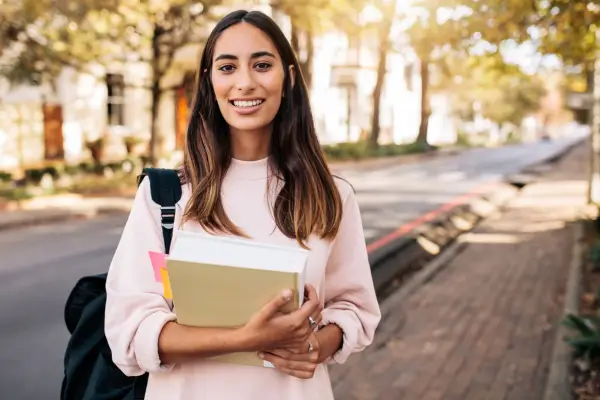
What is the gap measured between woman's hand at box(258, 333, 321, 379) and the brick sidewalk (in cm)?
330

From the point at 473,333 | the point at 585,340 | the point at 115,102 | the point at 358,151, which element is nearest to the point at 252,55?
the point at 585,340

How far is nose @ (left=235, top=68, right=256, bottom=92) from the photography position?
1.86 metres

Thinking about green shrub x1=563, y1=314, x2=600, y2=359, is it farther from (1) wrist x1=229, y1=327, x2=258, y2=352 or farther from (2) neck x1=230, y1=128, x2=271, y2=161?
(1) wrist x1=229, y1=327, x2=258, y2=352

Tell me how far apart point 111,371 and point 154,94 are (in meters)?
17.6

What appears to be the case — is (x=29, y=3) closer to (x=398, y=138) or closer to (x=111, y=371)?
(x=111, y=371)

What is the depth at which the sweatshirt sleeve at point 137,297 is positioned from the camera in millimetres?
1710

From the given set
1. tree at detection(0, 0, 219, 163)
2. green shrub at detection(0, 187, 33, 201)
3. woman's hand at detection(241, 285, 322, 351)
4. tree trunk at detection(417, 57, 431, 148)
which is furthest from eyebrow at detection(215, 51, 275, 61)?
tree trunk at detection(417, 57, 431, 148)

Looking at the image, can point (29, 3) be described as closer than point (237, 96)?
No

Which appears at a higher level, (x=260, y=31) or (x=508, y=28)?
(x=508, y=28)

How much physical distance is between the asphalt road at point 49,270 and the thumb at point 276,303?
386 centimetres

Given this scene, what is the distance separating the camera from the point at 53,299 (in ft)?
24.8

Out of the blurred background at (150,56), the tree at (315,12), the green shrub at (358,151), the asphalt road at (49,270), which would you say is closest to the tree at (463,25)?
the blurred background at (150,56)

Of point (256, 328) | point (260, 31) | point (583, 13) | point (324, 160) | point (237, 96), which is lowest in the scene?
point (256, 328)

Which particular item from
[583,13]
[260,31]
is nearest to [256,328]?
[260,31]
